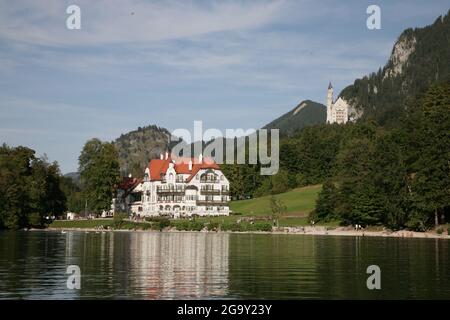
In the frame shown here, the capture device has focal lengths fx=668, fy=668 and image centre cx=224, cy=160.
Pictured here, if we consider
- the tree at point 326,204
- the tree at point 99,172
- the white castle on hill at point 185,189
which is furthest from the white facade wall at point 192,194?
the tree at point 326,204

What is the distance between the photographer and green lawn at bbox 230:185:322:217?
119219mm

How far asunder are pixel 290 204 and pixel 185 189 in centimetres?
2444

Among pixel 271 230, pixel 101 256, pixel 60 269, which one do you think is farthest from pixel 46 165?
pixel 60 269

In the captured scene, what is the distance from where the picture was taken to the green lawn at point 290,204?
119m

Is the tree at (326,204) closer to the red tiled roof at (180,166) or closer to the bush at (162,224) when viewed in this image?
the bush at (162,224)

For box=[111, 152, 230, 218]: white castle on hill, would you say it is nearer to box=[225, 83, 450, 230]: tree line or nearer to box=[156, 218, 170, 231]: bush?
box=[156, 218, 170, 231]: bush

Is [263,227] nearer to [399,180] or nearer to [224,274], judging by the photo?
[399,180]

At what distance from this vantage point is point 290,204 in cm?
12681

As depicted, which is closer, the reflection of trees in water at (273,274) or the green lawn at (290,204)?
the reflection of trees in water at (273,274)

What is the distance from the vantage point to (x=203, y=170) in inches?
5541

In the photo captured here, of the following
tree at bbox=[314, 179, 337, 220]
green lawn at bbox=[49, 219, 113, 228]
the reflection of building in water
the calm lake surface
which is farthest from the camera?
green lawn at bbox=[49, 219, 113, 228]

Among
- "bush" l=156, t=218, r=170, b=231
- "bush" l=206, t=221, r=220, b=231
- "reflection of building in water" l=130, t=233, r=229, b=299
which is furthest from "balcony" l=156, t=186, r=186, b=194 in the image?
"reflection of building in water" l=130, t=233, r=229, b=299

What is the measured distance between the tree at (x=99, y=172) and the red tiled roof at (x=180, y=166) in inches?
646
